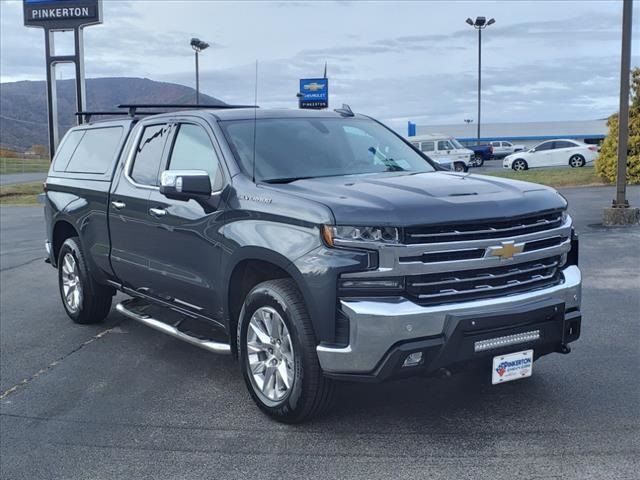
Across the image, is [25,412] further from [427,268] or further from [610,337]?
[610,337]

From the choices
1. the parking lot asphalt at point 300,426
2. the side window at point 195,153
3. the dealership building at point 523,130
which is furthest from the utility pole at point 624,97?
the dealership building at point 523,130

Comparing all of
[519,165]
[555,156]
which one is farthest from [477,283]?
[519,165]

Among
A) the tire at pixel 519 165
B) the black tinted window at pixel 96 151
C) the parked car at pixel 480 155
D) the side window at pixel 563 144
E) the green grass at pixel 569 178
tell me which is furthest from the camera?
the parked car at pixel 480 155

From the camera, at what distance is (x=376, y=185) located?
472 centimetres

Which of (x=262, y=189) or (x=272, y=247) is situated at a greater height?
(x=262, y=189)

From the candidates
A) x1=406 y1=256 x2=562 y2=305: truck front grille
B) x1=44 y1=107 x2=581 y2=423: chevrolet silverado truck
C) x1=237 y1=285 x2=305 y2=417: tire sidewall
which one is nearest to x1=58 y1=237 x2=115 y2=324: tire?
x1=44 y1=107 x2=581 y2=423: chevrolet silverado truck

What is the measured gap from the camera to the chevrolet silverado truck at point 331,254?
161 inches

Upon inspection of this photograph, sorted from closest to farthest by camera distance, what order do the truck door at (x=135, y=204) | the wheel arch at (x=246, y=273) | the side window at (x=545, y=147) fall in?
1. the wheel arch at (x=246, y=273)
2. the truck door at (x=135, y=204)
3. the side window at (x=545, y=147)

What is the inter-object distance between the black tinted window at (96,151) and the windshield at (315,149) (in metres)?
1.83

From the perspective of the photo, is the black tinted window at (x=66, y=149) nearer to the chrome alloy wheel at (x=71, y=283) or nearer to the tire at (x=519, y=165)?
the chrome alloy wheel at (x=71, y=283)

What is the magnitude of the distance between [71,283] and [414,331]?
4824 mm

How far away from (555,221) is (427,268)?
1.15m

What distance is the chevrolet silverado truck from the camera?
4.09m

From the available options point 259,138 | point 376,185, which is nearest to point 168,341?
point 259,138
